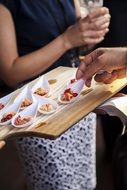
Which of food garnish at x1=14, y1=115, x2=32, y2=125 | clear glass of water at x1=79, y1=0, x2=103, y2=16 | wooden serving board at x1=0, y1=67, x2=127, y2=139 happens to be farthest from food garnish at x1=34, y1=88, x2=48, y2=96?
clear glass of water at x1=79, y1=0, x2=103, y2=16

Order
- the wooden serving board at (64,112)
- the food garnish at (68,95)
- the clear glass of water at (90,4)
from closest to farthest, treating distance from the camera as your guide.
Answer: the wooden serving board at (64,112) < the food garnish at (68,95) < the clear glass of water at (90,4)

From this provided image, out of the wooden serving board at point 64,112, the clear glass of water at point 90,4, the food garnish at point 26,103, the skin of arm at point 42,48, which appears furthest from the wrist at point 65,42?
the clear glass of water at point 90,4

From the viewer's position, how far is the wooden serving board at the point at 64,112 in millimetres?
817

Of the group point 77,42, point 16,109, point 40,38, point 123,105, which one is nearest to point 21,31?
point 40,38

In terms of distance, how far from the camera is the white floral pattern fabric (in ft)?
3.59

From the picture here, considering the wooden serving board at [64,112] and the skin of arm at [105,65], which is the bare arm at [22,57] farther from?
the skin of arm at [105,65]

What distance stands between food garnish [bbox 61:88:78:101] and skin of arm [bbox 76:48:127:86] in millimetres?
44

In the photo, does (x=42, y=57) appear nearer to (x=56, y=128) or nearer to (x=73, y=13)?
(x=73, y=13)

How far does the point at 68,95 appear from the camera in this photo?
0.94 metres

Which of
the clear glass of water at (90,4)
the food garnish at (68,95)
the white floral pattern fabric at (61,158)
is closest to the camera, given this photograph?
the food garnish at (68,95)

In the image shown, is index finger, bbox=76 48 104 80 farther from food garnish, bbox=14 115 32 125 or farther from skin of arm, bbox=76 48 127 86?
food garnish, bbox=14 115 32 125

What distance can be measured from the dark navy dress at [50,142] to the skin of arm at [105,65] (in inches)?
8.7

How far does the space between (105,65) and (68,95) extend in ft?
0.39

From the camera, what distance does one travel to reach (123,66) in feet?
2.96
